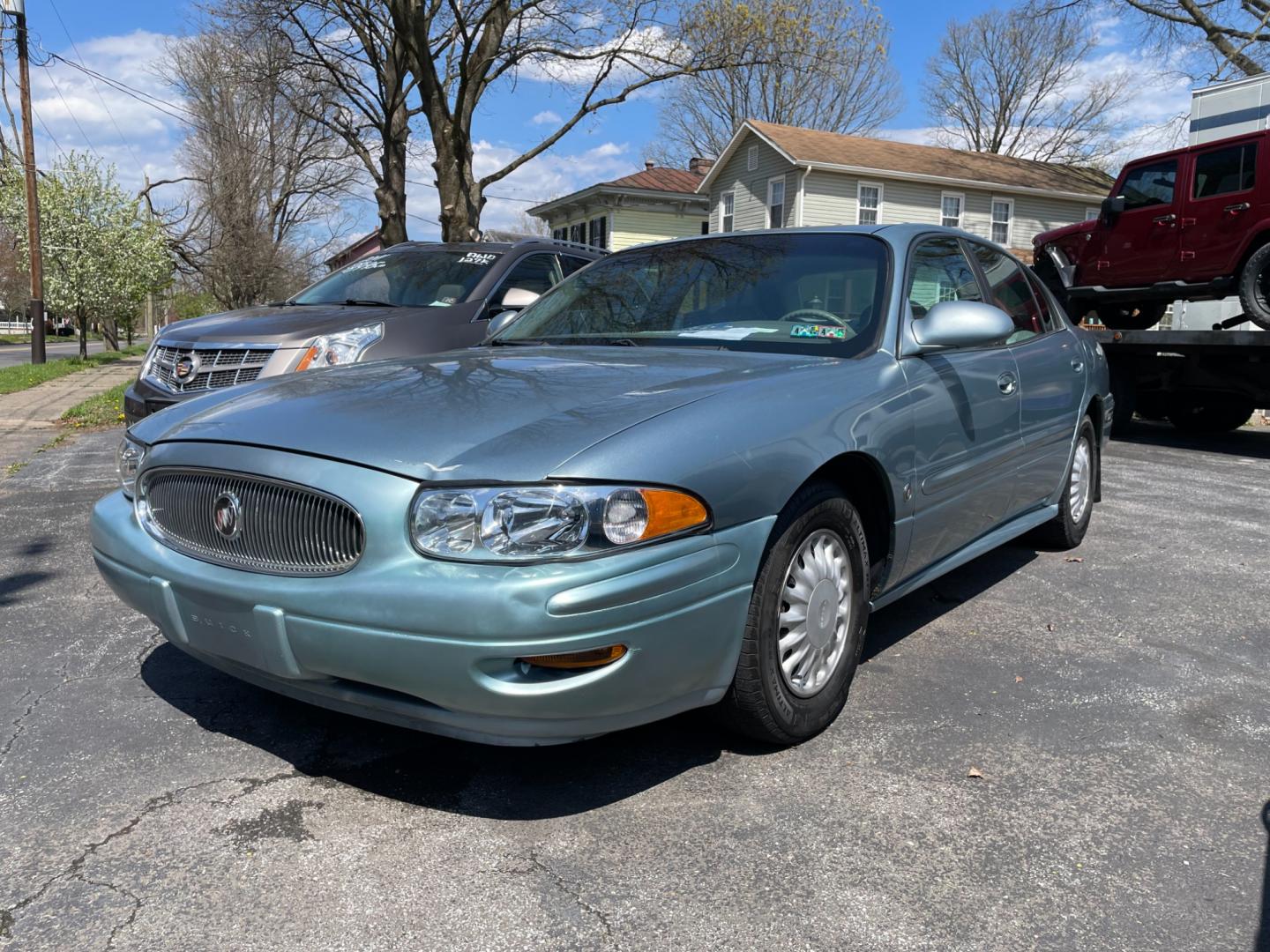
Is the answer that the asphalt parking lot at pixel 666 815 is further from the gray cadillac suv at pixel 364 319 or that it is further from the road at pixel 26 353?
the road at pixel 26 353

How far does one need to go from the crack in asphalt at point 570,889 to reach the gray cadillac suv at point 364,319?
11.5 feet

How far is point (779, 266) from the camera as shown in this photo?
362cm

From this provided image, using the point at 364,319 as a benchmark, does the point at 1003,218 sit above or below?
above

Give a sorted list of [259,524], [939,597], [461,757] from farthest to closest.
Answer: [939,597], [461,757], [259,524]

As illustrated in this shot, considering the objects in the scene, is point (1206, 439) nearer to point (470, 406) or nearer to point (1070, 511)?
point (1070, 511)

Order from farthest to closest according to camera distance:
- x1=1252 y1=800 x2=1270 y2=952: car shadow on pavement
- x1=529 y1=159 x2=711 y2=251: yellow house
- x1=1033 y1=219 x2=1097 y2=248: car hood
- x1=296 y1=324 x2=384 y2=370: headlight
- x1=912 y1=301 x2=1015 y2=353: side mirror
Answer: x1=529 y1=159 x2=711 y2=251: yellow house → x1=1033 y1=219 x2=1097 y2=248: car hood → x1=296 y1=324 x2=384 y2=370: headlight → x1=912 y1=301 x2=1015 y2=353: side mirror → x1=1252 y1=800 x2=1270 y2=952: car shadow on pavement

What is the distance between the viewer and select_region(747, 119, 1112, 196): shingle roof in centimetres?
2555

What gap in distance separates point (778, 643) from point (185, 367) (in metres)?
4.89

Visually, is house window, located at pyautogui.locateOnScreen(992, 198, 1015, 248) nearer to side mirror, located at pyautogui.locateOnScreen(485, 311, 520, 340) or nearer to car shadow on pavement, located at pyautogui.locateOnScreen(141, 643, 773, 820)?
side mirror, located at pyautogui.locateOnScreen(485, 311, 520, 340)

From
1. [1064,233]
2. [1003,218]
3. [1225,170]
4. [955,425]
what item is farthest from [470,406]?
[1003,218]

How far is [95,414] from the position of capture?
10.5 meters

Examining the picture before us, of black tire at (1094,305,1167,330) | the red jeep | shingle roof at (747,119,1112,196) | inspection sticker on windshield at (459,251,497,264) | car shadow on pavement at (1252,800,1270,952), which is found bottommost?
car shadow on pavement at (1252,800,1270,952)

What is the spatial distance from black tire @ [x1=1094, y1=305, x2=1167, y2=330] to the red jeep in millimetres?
16

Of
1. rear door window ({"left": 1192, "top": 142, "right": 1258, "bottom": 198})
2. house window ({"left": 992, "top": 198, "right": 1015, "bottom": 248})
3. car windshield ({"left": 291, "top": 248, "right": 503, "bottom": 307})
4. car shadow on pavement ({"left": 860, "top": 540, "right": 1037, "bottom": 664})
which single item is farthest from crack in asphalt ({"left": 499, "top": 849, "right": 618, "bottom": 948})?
house window ({"left": 992, "top": 198, "right": 1015, "bottom": 248})
